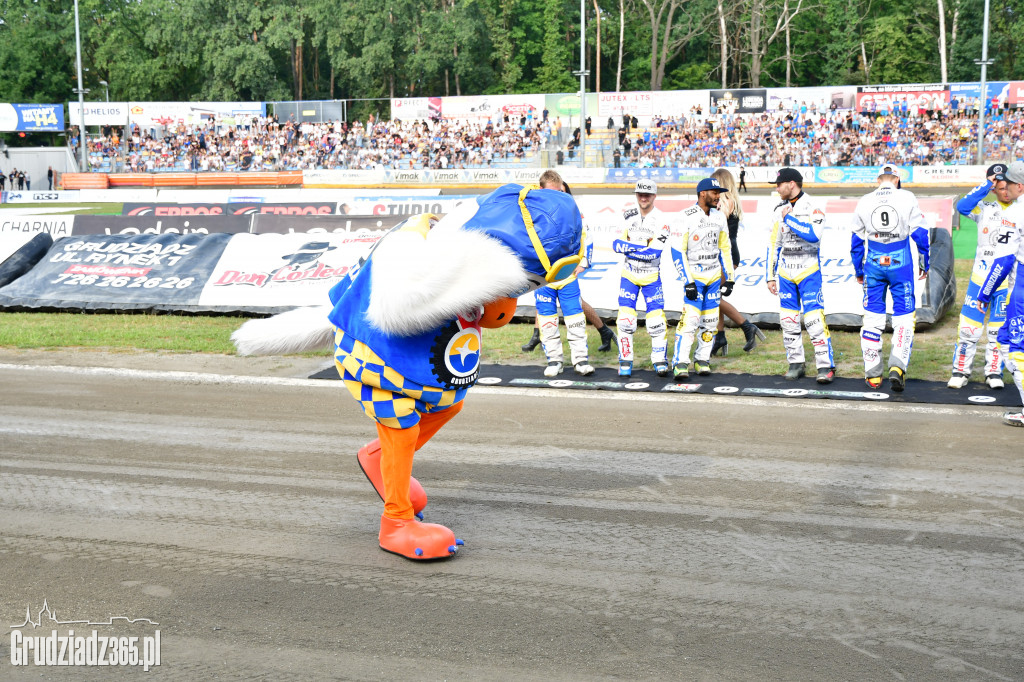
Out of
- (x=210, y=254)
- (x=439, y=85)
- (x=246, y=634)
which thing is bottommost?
(x=246, y=634)

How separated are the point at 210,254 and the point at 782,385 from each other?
882 centimetres

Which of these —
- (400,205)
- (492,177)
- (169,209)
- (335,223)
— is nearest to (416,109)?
(492,177)

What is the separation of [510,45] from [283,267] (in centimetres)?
5264

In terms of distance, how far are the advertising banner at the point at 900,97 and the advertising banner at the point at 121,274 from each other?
37721 millimetres

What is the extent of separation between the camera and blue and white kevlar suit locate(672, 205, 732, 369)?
30.3ft

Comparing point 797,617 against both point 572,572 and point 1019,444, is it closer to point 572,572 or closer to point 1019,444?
point 572,572

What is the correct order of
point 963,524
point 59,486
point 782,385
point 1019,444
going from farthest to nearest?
point 782,385
point 1019,444
point 59,486
point 963,524

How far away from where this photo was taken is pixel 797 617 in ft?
13.2

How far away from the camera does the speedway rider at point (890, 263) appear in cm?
858

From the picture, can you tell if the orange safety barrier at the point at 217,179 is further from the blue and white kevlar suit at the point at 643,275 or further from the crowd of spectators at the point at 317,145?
the blue and white kevlar suit at the point at 643,275

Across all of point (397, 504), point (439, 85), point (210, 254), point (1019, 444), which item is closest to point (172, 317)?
point (210, 254)

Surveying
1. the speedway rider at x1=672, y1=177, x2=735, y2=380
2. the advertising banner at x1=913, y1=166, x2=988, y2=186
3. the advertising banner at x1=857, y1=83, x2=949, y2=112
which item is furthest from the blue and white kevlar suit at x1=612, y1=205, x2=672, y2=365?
the advertising banner at x1=857, y1=83, x2=949, y2=112

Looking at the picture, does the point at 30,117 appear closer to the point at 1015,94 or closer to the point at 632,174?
the point at 632,174

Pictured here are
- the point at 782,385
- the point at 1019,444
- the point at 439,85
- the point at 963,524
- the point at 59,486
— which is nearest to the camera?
the point at 963,524
